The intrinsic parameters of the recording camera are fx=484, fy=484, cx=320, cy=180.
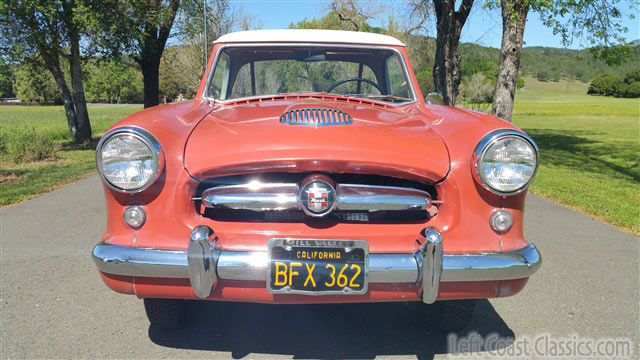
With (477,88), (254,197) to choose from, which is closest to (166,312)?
(254,197)

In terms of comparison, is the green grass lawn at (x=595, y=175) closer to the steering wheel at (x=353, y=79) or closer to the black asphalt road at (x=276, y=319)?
the black asphalt road at (x=276, y=319)

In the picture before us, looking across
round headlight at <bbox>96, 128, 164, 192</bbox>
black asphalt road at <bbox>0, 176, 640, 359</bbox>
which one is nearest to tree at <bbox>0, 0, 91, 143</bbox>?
black asphalt road at <bbox>0, 176, 640, 359</bbox>

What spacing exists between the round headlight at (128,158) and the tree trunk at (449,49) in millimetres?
13164

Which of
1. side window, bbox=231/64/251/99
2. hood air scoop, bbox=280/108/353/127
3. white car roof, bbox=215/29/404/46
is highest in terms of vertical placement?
white car roof, bbox=215/29/404/46

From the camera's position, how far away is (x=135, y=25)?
12703 mm

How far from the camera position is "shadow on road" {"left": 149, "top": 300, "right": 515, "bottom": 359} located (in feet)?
8.33

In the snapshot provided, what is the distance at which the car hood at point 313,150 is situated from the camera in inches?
82.0

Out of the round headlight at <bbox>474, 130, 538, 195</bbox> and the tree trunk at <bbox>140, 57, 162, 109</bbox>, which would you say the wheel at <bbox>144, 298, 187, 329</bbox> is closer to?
the round headlight at <bbox>474, 130, 538, 195</bbox>

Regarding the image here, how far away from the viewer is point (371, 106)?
122 inches

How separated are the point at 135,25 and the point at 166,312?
1188 centimetres

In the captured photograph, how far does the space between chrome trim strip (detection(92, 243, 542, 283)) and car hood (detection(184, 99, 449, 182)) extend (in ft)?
1.21

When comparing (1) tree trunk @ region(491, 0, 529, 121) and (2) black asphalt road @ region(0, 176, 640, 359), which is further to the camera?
(1) tree trunk @ region(491, 0, 529, 121)

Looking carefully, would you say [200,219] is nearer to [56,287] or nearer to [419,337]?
[419,337]

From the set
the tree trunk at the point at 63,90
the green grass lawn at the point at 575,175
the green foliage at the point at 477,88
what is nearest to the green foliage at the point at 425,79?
the green foliage at the point at 477,88
